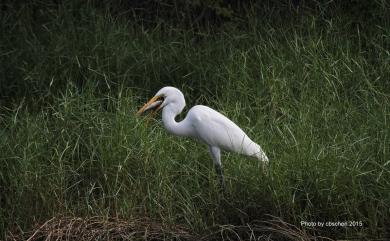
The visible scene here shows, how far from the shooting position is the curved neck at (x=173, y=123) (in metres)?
5.63

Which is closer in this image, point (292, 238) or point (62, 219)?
point (292, 238)

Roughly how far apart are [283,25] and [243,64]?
84 cm

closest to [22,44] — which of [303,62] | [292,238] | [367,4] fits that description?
[303,62]

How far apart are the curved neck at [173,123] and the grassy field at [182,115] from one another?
0.39 feet

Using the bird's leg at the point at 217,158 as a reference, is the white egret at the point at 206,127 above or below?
above

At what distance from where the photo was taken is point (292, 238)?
15.0ft

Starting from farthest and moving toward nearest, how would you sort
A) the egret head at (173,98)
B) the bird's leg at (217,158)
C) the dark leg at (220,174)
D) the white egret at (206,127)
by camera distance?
the egret head at (173,98) < the white egret at (206,127) < the bird's leg at (217,158) < the dark leg at (220,174)

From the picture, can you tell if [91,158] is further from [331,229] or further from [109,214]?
[331,229]

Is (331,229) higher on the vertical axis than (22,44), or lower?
higher

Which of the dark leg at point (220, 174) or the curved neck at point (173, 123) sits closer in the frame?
the dark leg at point (220, 174)

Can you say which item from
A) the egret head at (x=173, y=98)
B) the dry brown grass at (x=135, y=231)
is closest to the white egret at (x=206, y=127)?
the egret head at (x=173, y=98)

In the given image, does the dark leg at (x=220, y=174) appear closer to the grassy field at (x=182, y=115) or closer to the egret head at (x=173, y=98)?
the grassy field at (x=182, y=115)

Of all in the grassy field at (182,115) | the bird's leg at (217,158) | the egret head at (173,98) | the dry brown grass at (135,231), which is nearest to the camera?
the dry brown grass at (135,231)

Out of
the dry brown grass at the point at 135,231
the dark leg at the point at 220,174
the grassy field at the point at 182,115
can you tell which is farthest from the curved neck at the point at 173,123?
the dry brown grass at the point at 135,231
